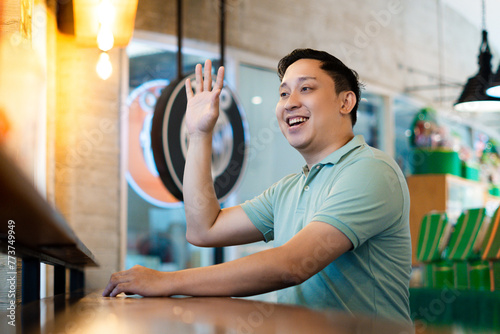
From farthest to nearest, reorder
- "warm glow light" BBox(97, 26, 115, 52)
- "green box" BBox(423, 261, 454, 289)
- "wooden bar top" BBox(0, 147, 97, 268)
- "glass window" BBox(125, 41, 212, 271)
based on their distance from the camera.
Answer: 1. "glass window" BBox(125, 41, 212, 271)
2. "green box" BBox(423, 261, 454, 289)
3. "warm glow light" BBox(97, 26, 115, 52)
4. "wooden bar top" BBox(0, 147, 97, 268)

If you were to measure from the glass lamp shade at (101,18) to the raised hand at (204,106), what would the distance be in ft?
5.16

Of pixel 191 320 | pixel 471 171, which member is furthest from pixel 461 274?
pixel 471 171

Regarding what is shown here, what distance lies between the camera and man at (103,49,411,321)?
1.14m

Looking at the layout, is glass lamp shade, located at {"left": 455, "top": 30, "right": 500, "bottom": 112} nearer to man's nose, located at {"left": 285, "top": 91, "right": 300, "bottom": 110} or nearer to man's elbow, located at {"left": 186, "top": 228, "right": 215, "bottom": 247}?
man's nose, located at {"left": 285, "top": 91, "right": 300, "bottom": 110}

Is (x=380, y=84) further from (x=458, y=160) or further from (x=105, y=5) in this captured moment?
(x=105, y=5)

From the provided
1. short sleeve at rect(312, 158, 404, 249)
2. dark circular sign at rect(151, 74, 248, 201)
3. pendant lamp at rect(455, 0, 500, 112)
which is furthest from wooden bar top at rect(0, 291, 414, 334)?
pendant lamp at rect(455, 0, 500, 112)

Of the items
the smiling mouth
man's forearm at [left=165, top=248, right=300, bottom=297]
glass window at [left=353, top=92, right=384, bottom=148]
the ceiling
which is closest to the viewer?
man's forearm at [left=165, top=248, right=300, bottom=297]

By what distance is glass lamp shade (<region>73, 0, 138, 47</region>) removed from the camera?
2994 millimetres

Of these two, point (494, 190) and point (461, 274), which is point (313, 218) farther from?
point (494, 190)

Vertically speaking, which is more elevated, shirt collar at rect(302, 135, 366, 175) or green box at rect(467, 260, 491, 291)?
shirt collar at rect(302, 135, 366, 175)

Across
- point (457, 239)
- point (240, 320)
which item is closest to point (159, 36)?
point (457, 239)

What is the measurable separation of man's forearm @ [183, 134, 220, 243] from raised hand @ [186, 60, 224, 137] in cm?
3

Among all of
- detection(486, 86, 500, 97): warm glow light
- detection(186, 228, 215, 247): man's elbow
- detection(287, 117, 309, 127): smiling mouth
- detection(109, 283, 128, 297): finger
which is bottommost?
detection(109, 283, 128, 297): finger

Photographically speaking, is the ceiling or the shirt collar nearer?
the shirt collar
